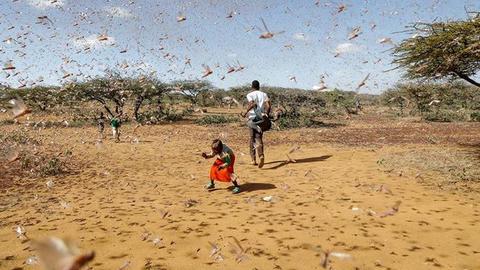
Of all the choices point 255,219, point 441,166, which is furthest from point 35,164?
point 441,166

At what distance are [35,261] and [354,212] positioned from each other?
5.18 metres

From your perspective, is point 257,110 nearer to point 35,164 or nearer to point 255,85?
point 255,85

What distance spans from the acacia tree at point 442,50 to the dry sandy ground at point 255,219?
11.2ft

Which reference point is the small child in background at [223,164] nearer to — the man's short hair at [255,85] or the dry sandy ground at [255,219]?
the dry sandy ground at [255,219]

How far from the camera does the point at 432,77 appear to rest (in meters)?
13.0

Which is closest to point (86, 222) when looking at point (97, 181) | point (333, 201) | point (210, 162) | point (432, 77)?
point (97, 181)

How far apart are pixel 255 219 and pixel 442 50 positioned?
6.85 meters

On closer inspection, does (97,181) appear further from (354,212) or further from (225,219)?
(354,212)

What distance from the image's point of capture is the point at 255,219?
264 inches

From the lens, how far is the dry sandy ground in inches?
200

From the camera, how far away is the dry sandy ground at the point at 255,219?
5090mm

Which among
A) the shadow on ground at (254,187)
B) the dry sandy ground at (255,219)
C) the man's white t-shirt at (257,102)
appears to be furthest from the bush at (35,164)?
A: the man's white t-shirt at (257,102)

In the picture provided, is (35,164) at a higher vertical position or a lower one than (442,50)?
lower

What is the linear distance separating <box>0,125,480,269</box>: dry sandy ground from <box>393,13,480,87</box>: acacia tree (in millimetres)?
3413
